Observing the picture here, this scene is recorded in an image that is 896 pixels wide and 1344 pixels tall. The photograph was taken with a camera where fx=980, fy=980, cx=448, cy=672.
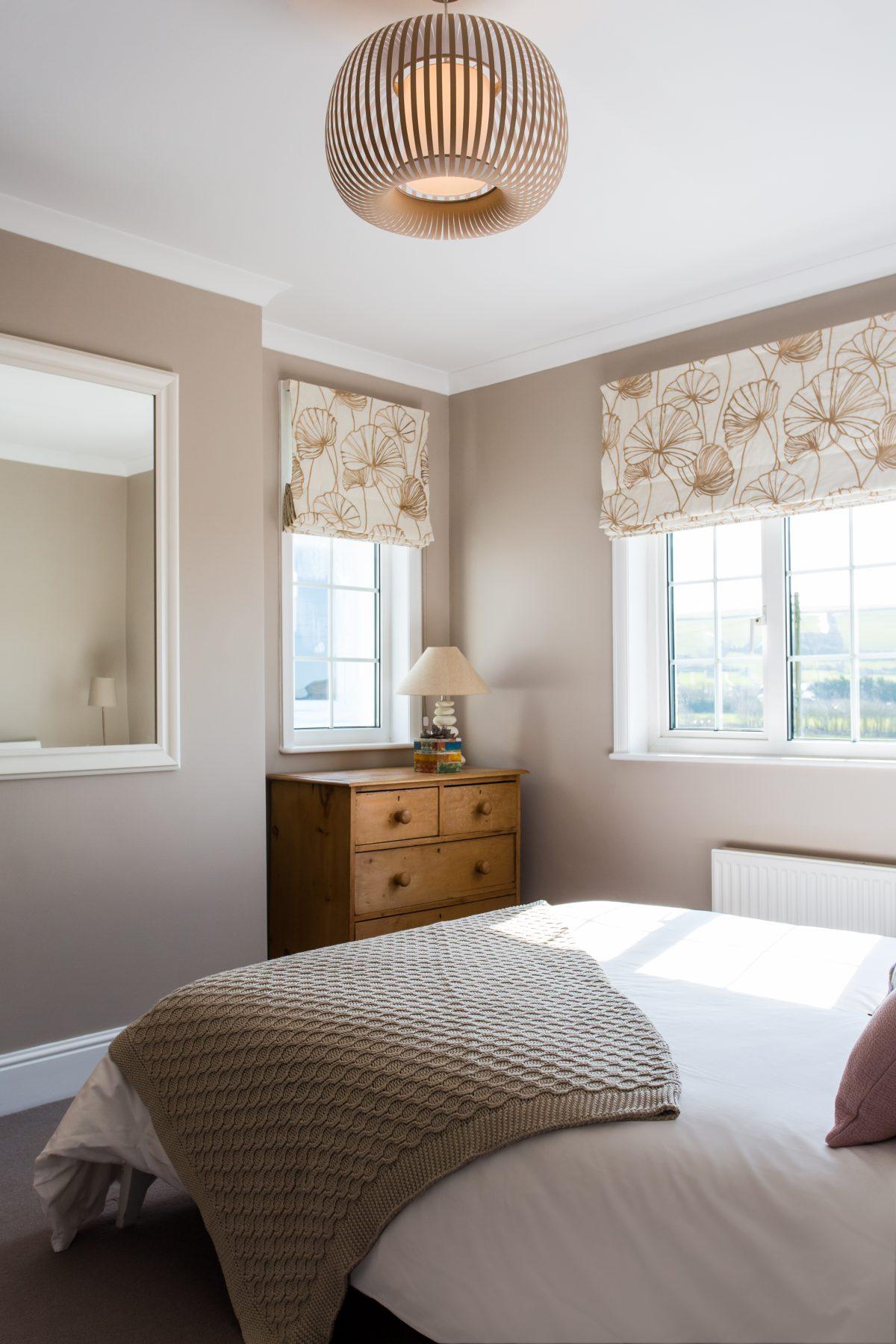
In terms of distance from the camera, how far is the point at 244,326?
336cm

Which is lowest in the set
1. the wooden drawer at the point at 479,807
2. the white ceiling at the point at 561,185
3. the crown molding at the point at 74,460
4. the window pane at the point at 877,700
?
the wooden drawer at the point at 479,807

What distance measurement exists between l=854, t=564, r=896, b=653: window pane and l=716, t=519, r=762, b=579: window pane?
14.5 inches

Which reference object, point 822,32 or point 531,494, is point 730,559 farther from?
point 822,32

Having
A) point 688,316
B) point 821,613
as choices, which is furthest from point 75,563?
point 821,613

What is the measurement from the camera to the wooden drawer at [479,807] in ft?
11.8

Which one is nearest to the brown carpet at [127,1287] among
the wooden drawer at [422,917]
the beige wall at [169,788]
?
the beige wall at [169,788]

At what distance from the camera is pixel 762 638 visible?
11.4 feet

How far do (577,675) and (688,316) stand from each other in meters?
1.39

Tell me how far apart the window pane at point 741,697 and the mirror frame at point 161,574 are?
6.33 feet

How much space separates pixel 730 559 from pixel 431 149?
2141 millimetres

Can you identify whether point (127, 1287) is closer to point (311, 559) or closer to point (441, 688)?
point (441, 688)

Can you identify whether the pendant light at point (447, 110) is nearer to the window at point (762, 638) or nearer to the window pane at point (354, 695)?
the window at point (762, 638)

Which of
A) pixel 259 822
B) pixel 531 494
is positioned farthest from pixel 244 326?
pixel 259 822

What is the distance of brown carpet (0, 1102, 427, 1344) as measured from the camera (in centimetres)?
179
